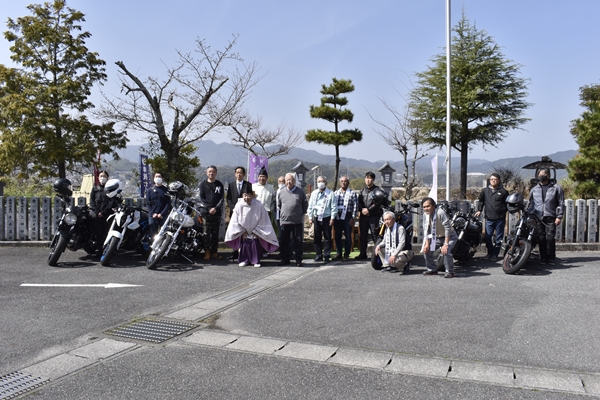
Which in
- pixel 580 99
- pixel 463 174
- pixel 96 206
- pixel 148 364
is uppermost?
pixel 580 99

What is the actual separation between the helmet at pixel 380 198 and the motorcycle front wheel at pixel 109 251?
4552 mm

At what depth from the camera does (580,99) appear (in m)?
33.4

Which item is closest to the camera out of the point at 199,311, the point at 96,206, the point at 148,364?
the point at 148,364

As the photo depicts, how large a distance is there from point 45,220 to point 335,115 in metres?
16.0

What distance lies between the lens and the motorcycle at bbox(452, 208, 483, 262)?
883 cm

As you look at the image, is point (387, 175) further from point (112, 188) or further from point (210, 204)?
point (112, 188)

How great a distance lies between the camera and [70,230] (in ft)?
29.3

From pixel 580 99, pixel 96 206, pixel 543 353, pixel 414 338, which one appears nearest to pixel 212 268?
pixel 96 206

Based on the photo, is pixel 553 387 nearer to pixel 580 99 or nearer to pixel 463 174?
pixel 463 174

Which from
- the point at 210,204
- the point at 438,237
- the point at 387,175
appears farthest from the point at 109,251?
the point at 387,175

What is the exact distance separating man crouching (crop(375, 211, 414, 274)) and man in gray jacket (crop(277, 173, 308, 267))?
1545 millimetres

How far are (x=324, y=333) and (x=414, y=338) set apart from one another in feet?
2.85

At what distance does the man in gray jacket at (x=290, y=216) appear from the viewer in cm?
928

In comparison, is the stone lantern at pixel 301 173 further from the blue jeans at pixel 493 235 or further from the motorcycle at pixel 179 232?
the blue jeans at pixel 493 235
